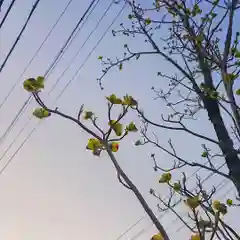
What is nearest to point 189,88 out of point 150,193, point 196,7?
point 196,7

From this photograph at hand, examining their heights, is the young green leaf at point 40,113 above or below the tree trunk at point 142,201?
above

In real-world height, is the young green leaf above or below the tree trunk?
above

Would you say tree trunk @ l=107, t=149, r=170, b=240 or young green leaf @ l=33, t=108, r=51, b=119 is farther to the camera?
young green leaf @ l=33, t=108, r=51, b=119

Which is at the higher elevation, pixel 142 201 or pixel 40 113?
pixel 40 113

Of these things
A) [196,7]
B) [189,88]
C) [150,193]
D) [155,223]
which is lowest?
[155,223]

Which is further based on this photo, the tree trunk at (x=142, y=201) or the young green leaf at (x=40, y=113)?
the young green leaf at (x=40, y=113)

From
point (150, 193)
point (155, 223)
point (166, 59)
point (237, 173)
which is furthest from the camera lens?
point (166, 59)

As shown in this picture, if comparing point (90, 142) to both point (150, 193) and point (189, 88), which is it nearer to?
point (150, 193)

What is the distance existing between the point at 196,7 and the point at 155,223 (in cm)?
209

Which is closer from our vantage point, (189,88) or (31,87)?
(31,87)

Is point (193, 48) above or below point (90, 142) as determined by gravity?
above

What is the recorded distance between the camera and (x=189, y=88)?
114 inches

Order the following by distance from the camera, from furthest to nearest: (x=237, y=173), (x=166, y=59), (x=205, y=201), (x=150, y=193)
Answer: (x=166, y=59) → (x=150, y=193) → (x=237, y=173) → (x=205, y=201)

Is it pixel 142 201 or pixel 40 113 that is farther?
pixel 40 113
